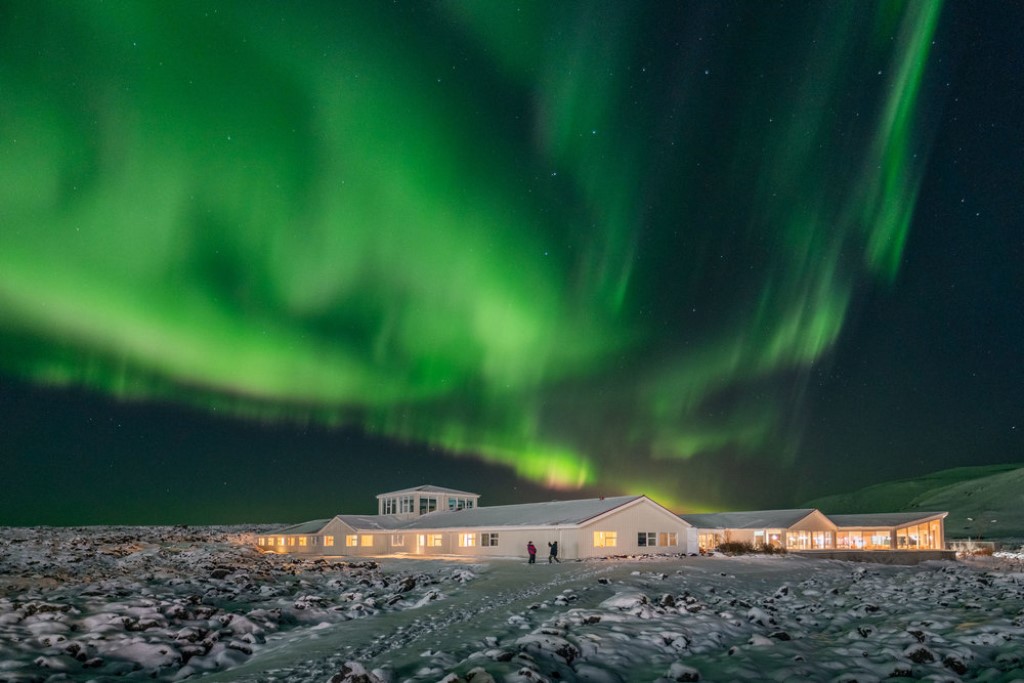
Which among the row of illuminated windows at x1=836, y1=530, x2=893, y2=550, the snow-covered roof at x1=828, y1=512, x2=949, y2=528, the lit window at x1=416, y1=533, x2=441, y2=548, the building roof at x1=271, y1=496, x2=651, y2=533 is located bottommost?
the row of illuminated windows at x1=836, y1=530, x2=893, y2=550

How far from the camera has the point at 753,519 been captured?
68.5m

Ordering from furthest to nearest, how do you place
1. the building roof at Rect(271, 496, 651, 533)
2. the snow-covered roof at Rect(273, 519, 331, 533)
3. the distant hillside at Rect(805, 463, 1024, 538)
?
the distant hillside at Rect(805, 463, 1024, 538)
the snow-covered roof at Rect(273, 519, 331, 533)
the building roof at Rect(271, 496, 651, 533)

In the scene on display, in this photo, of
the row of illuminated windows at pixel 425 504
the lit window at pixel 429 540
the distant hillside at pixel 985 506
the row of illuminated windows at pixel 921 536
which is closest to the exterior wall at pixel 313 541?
the row of illuminated windows at pixel 425 504

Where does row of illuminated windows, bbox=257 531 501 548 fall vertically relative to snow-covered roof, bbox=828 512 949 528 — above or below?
below

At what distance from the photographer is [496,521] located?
55.8 m

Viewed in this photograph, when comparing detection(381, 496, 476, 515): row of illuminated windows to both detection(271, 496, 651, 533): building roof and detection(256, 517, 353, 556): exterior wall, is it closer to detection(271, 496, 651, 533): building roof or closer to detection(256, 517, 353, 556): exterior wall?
detection(271, 496, 651, 533): building roof

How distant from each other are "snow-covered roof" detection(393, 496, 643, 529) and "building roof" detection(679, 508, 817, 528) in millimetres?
14025

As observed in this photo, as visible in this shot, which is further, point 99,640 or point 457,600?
point 457,600

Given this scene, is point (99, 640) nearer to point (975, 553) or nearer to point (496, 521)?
point (496, 521)

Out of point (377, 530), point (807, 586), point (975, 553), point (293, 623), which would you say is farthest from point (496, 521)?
point (975, 553)

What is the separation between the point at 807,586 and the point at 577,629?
61.0ft

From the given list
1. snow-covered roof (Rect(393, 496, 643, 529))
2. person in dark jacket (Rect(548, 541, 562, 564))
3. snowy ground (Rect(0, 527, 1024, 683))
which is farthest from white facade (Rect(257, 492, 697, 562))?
snowy ground (Rect(0, 527, 1024, 683))

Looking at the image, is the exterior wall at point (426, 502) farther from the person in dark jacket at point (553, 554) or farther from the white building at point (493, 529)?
the person in dark jacket at point (553, 554)

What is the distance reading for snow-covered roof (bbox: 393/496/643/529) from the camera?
2003 inches
